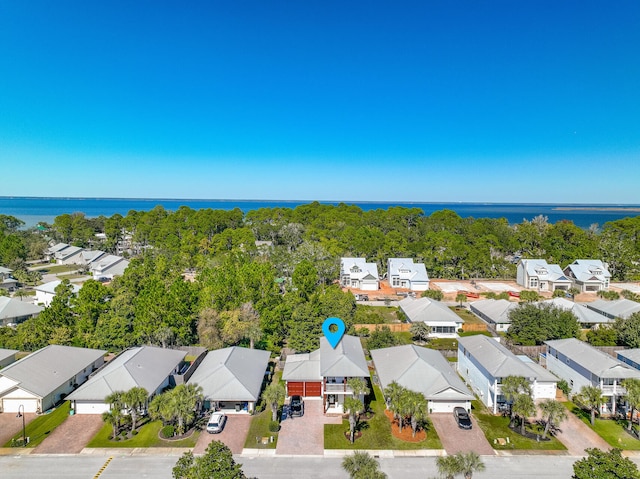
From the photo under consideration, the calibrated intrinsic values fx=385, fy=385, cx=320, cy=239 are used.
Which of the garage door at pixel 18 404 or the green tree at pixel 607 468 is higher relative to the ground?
the green tree at pixel 607 468

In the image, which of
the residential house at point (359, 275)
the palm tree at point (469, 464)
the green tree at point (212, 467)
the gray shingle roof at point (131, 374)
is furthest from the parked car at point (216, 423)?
the residential house at point (359, 275)

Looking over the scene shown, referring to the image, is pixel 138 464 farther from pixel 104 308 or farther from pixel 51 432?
pixel 104 308

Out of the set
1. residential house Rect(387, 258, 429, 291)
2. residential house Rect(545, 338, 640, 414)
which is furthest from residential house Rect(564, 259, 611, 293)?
residential house Rect(545, 338, 640, 414)

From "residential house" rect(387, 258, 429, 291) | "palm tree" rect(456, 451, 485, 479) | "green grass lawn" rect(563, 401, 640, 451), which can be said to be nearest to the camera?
"palm tree" rect(456, 451, 485, 479)

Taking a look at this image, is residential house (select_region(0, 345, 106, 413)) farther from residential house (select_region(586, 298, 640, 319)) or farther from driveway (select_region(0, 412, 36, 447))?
residential house (select_region(586, 298, 640, 319))

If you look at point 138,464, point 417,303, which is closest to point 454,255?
point 417,303

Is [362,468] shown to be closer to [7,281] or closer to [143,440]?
[143,440]

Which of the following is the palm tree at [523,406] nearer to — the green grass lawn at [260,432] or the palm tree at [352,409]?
the palm tree at [352,409]
